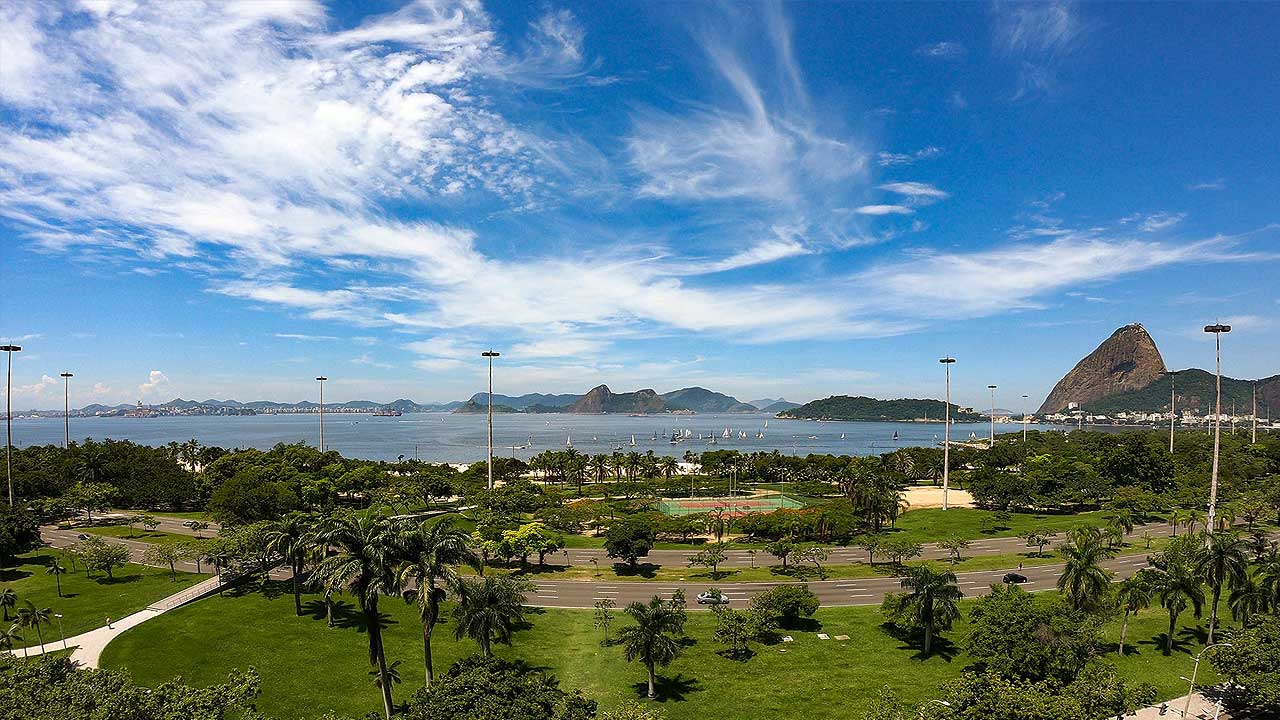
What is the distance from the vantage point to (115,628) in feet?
152

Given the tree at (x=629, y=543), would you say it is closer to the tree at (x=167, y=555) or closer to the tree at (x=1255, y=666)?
the tree at (x=167, y=555)

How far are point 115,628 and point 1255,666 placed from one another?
7804 centimetres

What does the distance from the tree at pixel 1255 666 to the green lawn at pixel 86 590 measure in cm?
7921

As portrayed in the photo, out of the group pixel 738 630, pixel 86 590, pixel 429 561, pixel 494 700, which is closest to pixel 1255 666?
pixel 738 630

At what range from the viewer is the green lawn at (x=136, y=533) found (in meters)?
77.5

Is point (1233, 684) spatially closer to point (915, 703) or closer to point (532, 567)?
point (915, 703)

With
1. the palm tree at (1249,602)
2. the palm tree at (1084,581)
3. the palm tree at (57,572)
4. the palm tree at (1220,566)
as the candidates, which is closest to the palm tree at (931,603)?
the palm tree at (1084,581)

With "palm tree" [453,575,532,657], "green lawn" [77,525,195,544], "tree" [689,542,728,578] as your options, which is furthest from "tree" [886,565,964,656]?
"green lawn" [77,525,195,544]

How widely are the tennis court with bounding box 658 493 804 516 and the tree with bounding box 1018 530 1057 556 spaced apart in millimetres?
37271

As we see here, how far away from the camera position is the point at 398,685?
3972 cm

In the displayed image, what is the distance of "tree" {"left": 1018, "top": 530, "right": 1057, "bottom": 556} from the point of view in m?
73.6

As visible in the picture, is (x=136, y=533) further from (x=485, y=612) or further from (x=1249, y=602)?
(x=1249, y=602)

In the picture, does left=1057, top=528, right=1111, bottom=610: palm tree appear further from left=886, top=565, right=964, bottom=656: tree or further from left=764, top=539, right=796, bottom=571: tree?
→ left=764, top=539, right=796, bottom=571: tree

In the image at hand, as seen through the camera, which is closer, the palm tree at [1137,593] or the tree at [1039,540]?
the palm tree at [1137,593]
